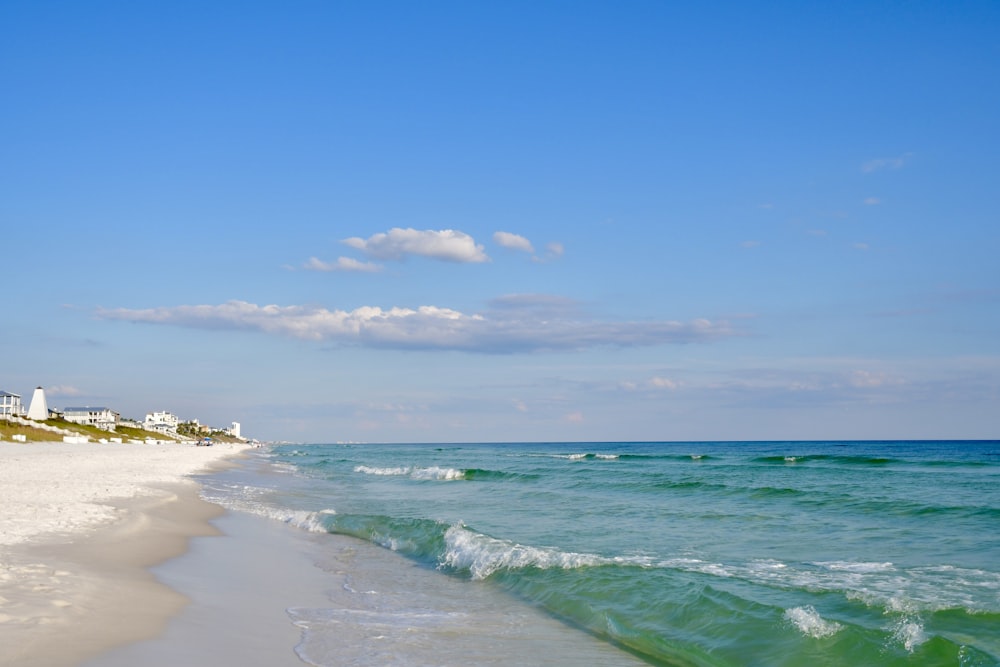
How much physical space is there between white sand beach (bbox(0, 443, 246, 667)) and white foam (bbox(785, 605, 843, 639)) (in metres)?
7.04

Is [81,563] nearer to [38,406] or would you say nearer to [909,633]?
[909,633]

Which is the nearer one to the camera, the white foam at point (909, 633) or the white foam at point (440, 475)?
the white foam at point (909, 633)

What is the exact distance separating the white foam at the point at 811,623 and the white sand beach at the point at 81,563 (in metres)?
7.04

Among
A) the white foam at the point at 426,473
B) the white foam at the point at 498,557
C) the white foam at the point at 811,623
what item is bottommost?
the white foam at the point at 426,473

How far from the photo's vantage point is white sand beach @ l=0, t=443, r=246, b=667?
23.6 feet

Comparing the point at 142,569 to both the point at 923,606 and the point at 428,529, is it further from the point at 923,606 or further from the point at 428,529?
the point at 923,606

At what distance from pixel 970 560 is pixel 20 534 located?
53.5ft

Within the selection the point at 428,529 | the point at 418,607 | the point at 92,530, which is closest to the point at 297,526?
the point at 428,529

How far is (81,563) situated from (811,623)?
10.0 m

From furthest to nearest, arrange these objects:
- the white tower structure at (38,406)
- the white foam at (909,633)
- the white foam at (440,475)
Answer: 1. the white tower structure at (38,406)
2. the white foam at (440,475)
3. the white foam at (909,633)

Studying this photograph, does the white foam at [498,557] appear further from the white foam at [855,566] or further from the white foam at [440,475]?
the white foam at [440,475]

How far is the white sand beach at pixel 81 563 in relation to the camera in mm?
7191

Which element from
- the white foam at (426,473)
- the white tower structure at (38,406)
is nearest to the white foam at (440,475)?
the white foam at (426,473)

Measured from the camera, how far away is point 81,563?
1117 centimetres
